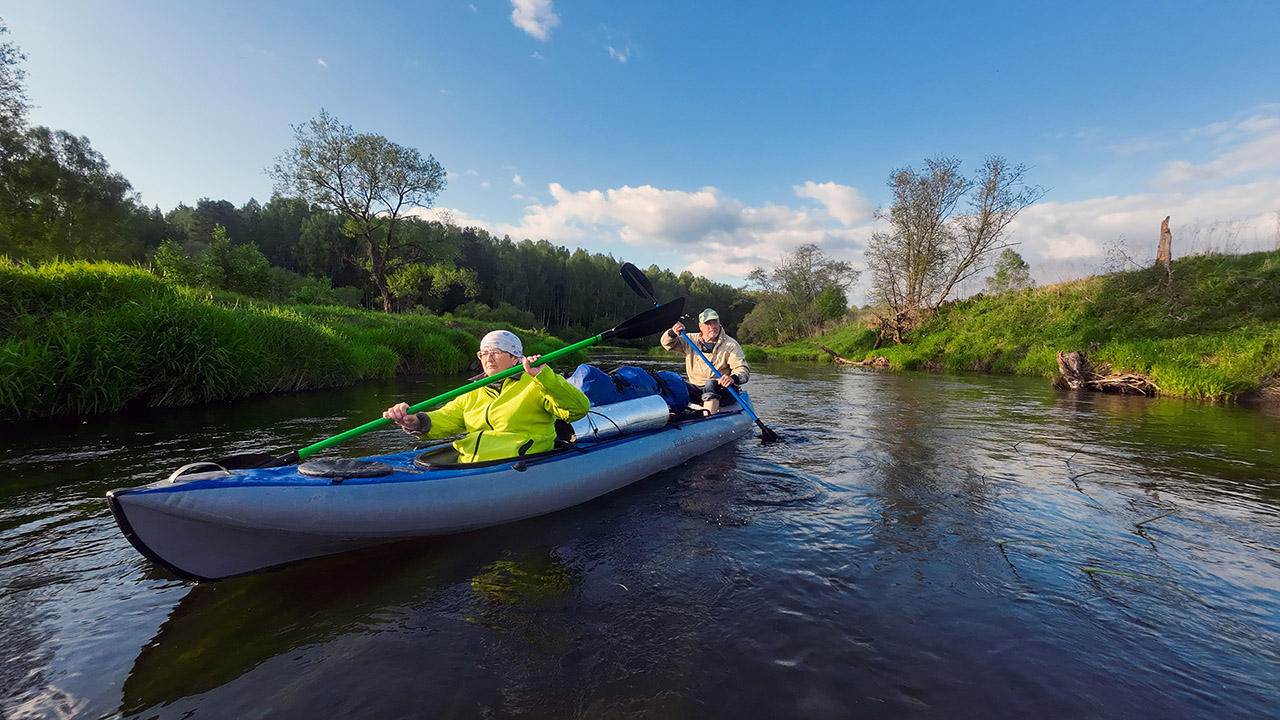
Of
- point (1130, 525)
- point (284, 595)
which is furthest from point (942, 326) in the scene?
point (284, 595)

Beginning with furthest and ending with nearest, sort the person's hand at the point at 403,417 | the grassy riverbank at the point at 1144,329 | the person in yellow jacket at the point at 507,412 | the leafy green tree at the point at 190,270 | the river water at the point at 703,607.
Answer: the leafy green tree at the point at 190,270, the grassy riverbank at the point at 1144,329, the person in yellow jacket at the point at 507,412, the person's hand at the point at 403,417, the river water at the point at 703,607

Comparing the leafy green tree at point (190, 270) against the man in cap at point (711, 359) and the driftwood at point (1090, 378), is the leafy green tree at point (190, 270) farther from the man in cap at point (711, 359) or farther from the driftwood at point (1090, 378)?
the driftwood at point (1090, 378)

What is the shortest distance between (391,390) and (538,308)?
48.4 m

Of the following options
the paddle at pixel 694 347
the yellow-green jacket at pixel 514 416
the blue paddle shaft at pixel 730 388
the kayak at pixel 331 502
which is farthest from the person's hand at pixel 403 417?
the blue paddle shaft at pixel 730 388

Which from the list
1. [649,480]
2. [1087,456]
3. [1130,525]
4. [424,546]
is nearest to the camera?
[424,546]

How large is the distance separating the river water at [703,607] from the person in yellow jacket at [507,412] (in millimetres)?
660

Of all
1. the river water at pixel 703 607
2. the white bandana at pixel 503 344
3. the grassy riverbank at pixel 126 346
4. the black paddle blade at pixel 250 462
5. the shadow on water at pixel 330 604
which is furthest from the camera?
the grassy riverbank at pixel 126 346

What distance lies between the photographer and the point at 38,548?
3.22 meters

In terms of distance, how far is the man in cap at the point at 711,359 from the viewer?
747cm

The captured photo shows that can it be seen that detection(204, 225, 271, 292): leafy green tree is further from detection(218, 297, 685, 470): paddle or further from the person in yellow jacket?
the person in yellow jacket

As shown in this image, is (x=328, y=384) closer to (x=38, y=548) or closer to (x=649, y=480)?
(x=38, y=548)

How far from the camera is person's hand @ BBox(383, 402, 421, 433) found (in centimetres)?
357

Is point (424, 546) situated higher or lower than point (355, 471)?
lower

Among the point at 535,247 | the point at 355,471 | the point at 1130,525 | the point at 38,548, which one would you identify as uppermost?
the point at 535,247
